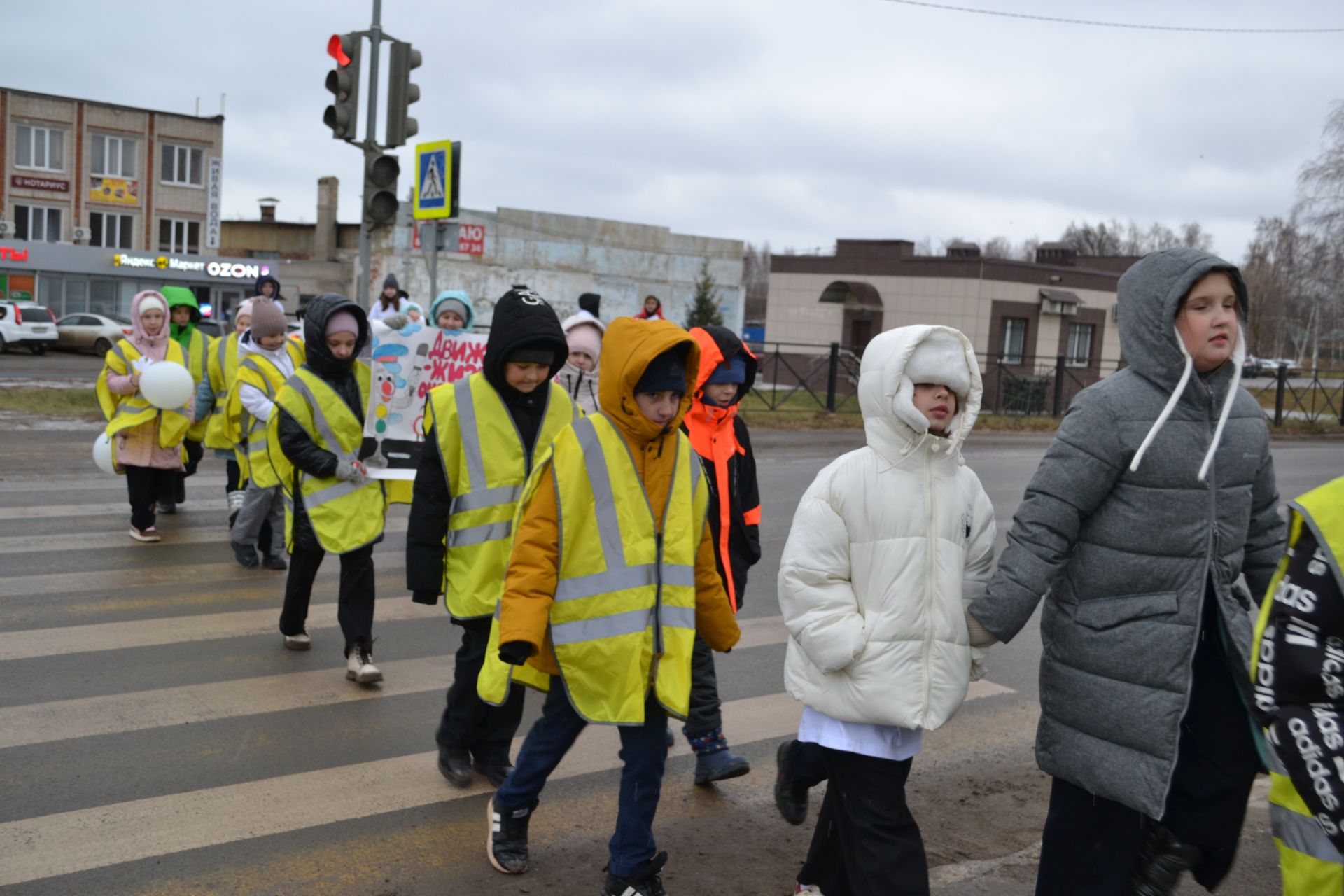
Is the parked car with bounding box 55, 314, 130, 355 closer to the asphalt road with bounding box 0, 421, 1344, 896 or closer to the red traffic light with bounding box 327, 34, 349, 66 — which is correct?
the red traffic light with bounding box 327, 34, 349, 66

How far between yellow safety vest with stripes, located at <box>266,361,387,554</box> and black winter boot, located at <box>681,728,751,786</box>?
2031mm

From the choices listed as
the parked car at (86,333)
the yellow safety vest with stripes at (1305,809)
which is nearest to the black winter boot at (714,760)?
the yellow safety vest with stripes at (1305,809)

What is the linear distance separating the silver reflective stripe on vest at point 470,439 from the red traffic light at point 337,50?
328 inches

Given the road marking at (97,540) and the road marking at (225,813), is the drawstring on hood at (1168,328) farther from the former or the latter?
the road marking at (97,540)

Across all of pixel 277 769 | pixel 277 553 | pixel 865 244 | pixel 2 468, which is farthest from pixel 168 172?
pixel 277 769

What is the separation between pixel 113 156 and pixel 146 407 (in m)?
50.3

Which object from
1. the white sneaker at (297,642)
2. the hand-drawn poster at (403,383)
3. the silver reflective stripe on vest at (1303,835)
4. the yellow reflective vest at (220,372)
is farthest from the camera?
the yellow reflective vest at (220,372)

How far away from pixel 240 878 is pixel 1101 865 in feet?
8.56

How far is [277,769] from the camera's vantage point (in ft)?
15.6

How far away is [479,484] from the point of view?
4609 mm

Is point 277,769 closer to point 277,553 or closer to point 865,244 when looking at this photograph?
point 277,553

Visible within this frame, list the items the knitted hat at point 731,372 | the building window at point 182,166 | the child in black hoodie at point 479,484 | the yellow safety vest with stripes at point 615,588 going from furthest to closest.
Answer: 1. the building window at point 182,166
2. the knitted hat at point 731,372
3. the child in black hoodie at point 479,484
4. the yellow safety vest with stripes at point 615,588

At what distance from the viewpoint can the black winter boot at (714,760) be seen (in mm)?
4777

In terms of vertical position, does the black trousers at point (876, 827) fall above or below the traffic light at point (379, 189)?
below
